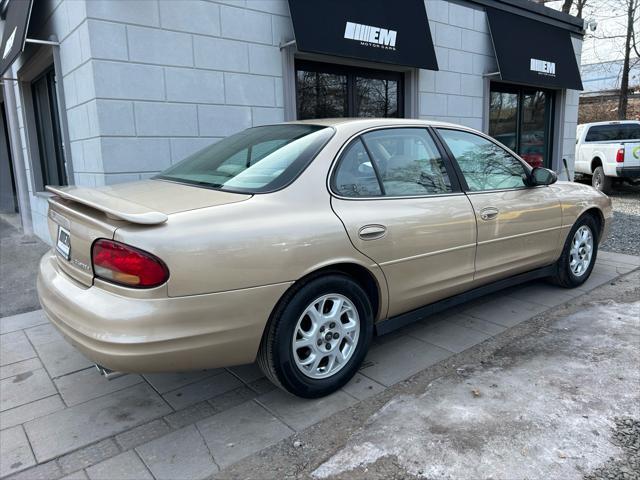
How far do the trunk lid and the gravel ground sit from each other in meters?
6.19

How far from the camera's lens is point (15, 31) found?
5910mm

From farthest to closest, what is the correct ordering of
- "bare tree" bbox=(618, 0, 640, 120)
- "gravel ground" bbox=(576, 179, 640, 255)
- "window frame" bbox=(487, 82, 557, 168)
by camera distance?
1. "bare tree" bbox=(618, 0, 640, 120)
2. "window frame" bbox=(487, 82, 557, 168)
3. "gravel ground" bbox=(576, 179, 640, 255)

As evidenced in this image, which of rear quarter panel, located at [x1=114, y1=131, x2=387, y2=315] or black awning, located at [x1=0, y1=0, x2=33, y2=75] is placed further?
black awning, located at [x1=0, y1=0, x2=33, y2=75]

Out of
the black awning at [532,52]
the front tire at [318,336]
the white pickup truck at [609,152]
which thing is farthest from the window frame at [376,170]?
the white pickup truck at [609,152]

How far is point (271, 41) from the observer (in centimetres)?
605

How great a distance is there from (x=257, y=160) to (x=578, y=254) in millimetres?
3586

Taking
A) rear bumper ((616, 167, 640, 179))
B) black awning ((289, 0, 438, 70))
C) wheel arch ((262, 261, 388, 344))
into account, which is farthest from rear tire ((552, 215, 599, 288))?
rear bumper ((616, 167, 640, 179))

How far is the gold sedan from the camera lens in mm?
2311

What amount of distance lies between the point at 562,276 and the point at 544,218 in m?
0.89

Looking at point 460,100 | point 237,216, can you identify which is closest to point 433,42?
point 460,100

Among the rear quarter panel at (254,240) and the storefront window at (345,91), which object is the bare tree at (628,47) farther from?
the rear quarter panel at (254,240)

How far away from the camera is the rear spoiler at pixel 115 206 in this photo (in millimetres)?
2271

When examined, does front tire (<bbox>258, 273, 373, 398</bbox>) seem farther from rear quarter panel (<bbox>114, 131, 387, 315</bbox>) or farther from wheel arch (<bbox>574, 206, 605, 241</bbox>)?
wheel arch (<bbox>574, 206, 605, 241</bbox>)

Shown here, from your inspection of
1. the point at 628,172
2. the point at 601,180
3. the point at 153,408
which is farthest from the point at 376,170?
the point at 601,180
